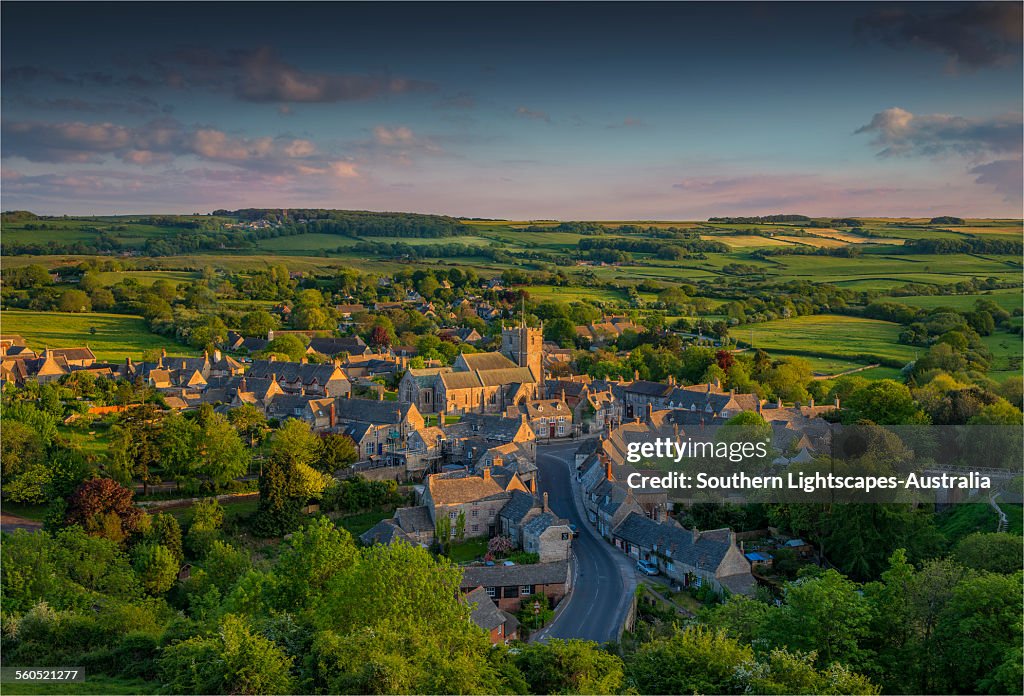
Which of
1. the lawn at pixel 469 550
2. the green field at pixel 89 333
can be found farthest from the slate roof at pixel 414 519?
the green field at pixel 89 333

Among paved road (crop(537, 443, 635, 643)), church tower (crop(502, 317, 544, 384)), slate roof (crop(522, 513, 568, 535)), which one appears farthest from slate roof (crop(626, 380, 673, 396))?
slate roof (crop(522, 513, 568, 535))

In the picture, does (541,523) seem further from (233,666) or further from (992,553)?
(233,666)

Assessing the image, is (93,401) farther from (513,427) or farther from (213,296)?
(213,296)

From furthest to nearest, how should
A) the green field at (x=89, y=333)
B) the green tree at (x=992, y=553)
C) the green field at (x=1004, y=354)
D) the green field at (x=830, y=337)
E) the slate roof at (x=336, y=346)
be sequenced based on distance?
the slate roof at (x=336, y=346)
the green field at (x=89, y=333)
the green field at (x=830, y=337)
the green field at (x=1004, y=354)
the green tree at (x=992, y=553)

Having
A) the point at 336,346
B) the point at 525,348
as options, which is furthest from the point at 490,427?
the point at 336,346

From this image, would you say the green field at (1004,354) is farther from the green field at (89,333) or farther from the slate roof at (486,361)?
the green field at (89,333)

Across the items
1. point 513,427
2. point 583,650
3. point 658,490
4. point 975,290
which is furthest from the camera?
point 975,290

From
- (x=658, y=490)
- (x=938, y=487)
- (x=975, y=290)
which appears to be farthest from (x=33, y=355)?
(x=975, y=290)
